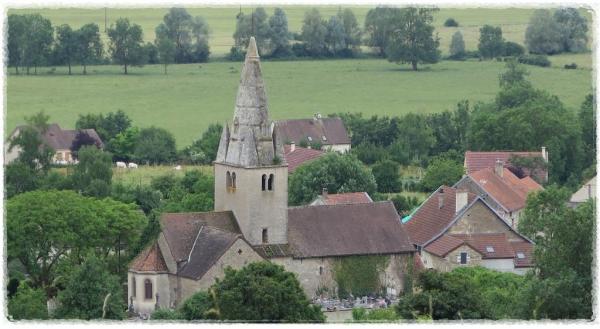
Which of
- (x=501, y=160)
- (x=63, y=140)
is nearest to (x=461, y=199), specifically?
(x=501, y=160)

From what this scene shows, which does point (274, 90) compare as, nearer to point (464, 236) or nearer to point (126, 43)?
point (126, 43)

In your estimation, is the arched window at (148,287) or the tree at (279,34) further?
the tree at (279,34)

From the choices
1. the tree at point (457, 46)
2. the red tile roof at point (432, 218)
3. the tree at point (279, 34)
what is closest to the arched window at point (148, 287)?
the red tile roof at point (432, 218)

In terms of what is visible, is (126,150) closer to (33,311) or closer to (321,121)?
(321,121)

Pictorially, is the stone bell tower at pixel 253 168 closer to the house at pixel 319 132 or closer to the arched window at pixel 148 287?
the arched window at pixel 148 287

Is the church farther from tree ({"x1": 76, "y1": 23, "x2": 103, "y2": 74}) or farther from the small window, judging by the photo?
tree ({"x1": 76, "y1": 23, "x2": 103, "y2": 74})
